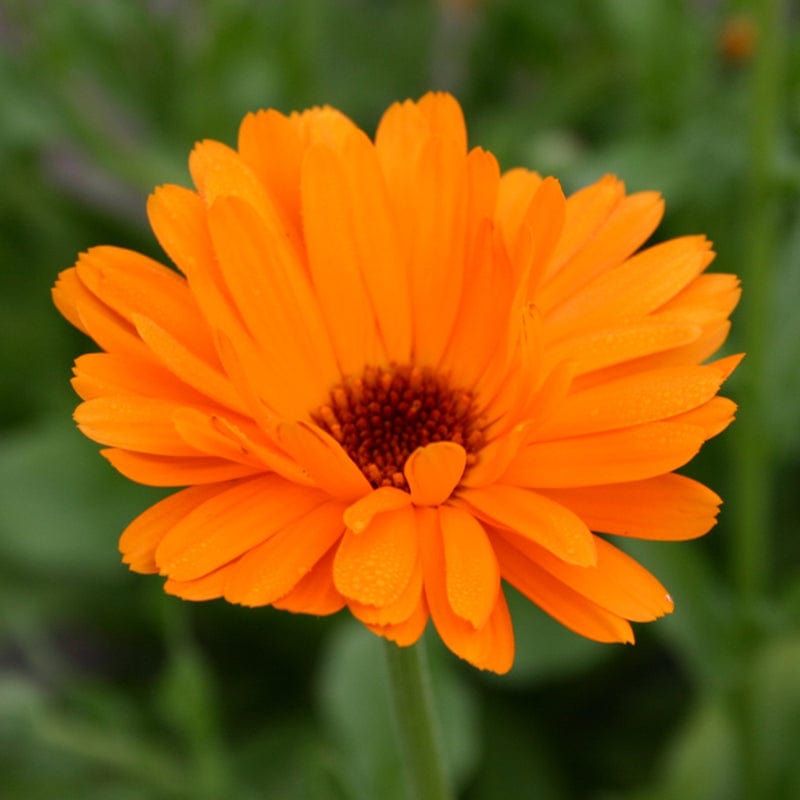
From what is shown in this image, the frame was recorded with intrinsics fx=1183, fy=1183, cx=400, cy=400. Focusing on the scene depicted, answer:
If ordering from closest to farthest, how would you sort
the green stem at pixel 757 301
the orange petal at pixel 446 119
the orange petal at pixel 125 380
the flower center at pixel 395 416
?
the orange petal at pixel 125 380
the orange petal at pixel 446 119
the flower center at pixel 395 416
the green stem at pixel 757 301

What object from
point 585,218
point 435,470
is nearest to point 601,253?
point 585,218

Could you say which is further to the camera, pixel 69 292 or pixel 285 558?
pixel 69 292

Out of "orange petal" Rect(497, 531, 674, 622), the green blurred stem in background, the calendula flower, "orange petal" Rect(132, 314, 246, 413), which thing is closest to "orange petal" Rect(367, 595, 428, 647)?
the calendula flower

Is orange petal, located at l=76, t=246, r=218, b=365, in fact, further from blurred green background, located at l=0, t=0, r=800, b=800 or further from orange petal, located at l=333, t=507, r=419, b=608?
blurred green background, located at l=0, t=0, r=800, b=800

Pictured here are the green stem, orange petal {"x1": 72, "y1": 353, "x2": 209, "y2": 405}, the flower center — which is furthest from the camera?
the green stem

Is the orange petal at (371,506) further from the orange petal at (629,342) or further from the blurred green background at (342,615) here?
the blurred green background at (342,615)

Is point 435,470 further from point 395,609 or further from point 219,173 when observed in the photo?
point 219,173

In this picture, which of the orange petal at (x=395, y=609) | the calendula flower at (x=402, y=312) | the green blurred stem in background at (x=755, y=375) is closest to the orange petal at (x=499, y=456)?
the calendula flower at (x=402, y=312)
